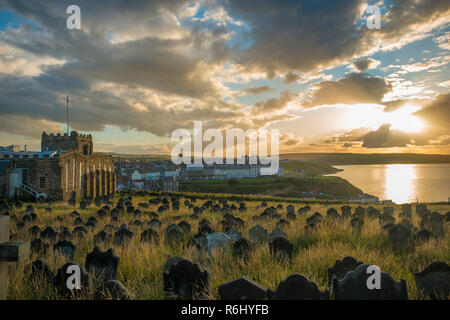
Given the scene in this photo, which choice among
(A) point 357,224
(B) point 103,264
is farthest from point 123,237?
(A) point 357,224

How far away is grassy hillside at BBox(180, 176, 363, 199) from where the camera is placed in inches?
3902

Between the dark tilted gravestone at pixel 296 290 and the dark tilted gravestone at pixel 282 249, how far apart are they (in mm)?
2565

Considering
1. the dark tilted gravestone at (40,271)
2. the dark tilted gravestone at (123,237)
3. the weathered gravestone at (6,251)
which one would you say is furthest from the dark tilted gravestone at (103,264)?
the dark tilted gravestone at (123,237)

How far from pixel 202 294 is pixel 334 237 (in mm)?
6001

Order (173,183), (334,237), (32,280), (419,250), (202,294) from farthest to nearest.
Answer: (173,183)
(334,237)
(419,250)
(32,280)
(202,294)

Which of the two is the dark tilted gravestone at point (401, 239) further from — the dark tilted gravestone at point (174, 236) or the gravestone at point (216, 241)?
the dark tilted gravestone at point (174, 236)

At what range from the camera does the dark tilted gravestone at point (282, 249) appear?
20.0 feet

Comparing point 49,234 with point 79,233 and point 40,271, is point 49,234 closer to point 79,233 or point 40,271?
point 79,233

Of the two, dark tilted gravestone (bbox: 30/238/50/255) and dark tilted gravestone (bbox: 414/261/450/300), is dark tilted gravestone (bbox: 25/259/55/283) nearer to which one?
dark tilted gravestone (bbox: 30/238/50/255)

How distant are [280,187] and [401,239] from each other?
97.6 metres

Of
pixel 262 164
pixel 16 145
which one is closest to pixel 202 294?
pixel 16 145

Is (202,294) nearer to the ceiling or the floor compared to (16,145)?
nearer to the floor
